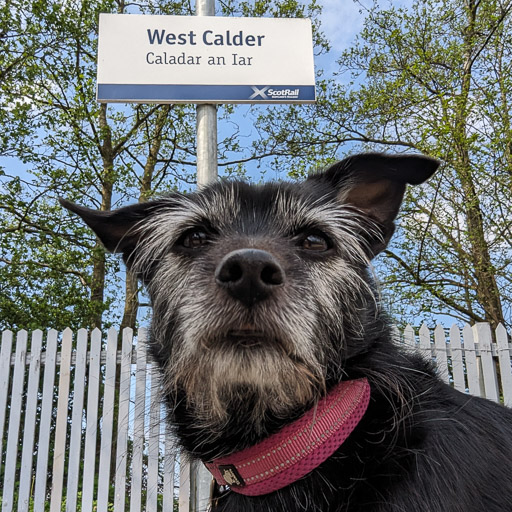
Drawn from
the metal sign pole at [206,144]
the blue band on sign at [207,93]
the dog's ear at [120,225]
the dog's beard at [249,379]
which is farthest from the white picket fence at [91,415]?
the dog's beard at [249,379]

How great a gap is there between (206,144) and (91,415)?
3.27 meters

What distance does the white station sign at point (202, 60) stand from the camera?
12.8 feet

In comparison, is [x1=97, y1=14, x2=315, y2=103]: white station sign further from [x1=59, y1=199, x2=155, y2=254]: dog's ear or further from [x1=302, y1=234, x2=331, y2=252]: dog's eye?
[x1=302, y1=234, x2=331, y2=252]: dog's eye

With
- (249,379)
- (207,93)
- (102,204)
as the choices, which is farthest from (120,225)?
(102,204)

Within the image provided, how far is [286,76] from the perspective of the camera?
4.07 metres

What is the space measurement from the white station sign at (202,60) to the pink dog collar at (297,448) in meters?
3.15

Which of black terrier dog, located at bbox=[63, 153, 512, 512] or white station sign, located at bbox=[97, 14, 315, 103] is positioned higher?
white station sign, located at bbox=[97, 14, 315, 103]

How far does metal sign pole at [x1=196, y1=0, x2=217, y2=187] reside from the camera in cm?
396

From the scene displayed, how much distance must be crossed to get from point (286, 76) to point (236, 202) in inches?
104

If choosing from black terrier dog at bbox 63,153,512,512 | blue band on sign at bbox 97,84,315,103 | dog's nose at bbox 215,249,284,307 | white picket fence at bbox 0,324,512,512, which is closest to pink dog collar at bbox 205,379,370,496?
black terrier dog at bbox 63,153,512,512

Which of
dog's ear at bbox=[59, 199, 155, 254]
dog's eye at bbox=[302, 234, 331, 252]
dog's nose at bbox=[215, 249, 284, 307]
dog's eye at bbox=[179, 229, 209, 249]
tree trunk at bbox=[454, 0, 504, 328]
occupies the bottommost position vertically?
dog's nose at bbox=[215, 249, 284, 307]

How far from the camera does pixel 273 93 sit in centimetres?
407

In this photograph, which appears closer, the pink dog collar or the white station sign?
the pink dog collar

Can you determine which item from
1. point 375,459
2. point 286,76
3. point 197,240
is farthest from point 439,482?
point 286,76
